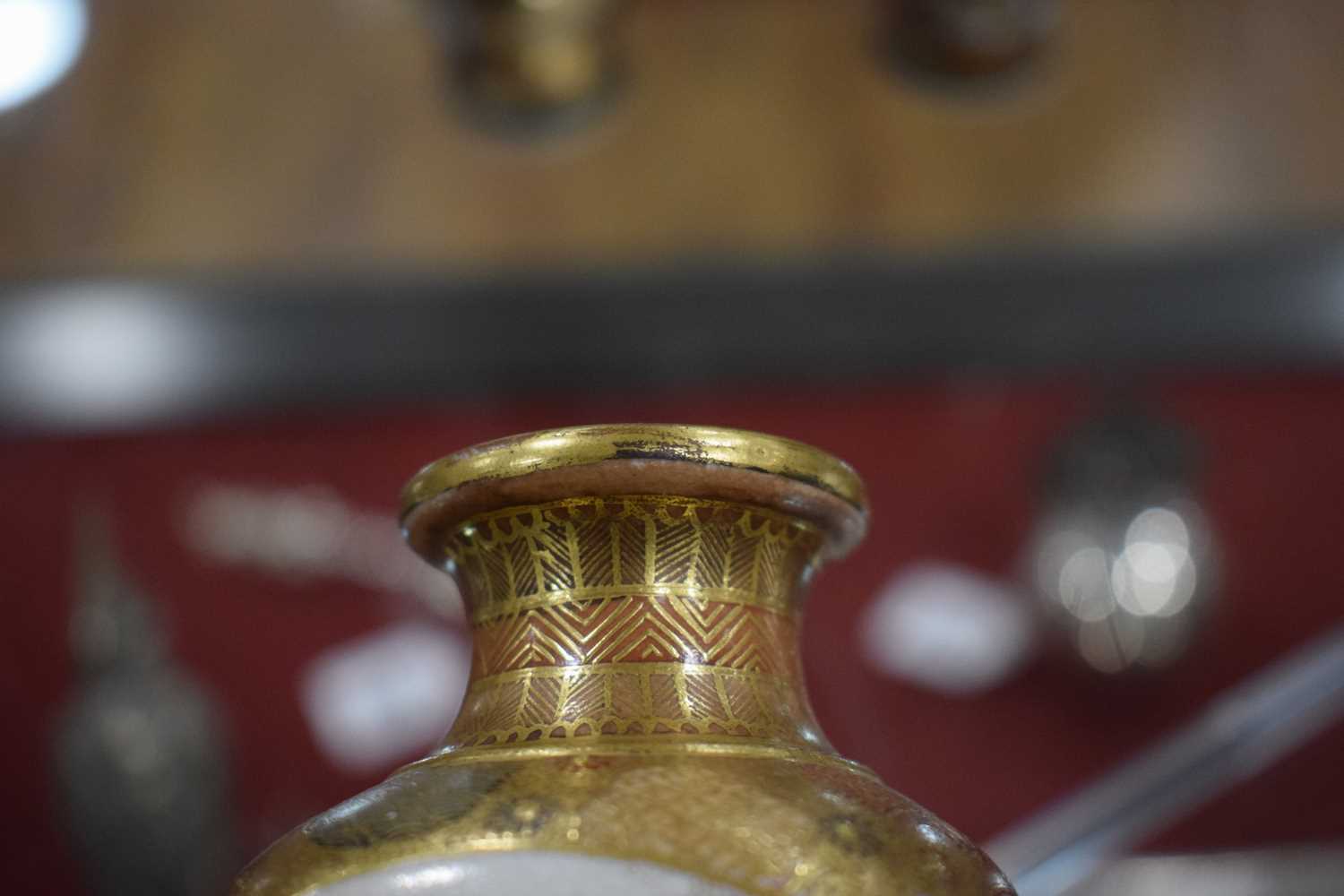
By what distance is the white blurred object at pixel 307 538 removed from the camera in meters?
3.09

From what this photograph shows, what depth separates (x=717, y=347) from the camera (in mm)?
3221

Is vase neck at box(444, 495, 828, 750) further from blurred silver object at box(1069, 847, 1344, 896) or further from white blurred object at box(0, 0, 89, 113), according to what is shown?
white blurred object at box(0, 0, 89, 113)

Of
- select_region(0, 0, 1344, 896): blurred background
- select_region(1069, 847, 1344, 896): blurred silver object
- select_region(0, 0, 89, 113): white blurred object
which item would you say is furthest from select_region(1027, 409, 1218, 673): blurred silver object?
select_region(0, 0, 89, 113): white blurred object

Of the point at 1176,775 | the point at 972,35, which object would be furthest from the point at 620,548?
the point at 972,35

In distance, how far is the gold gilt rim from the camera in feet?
1.95

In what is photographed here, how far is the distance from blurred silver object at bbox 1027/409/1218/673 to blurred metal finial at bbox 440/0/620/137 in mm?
1204

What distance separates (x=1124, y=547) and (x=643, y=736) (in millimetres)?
2555

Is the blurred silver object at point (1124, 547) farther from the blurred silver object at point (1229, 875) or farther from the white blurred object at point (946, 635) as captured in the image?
the blurred silver object at point (1229, 875)

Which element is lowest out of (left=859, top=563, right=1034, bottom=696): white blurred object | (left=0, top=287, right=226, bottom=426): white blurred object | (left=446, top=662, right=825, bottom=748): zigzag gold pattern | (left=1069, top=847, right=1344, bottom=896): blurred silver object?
(left=446, top=662, right=825, bottom=748): zigzag gold pattern

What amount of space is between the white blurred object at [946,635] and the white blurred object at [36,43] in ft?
6.40

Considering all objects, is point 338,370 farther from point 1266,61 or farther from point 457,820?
point 457,820

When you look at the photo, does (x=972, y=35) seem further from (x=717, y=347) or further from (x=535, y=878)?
(x=535, y=878)

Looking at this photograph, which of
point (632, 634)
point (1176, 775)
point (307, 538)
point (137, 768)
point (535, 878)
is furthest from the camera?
point (307, 538)

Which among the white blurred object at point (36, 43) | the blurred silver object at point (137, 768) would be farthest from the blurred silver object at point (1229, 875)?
the white blurred object at point (36, 43)
